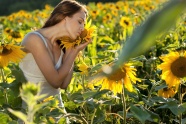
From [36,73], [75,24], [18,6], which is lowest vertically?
[18,6]

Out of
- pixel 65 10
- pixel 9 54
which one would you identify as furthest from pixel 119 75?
pixel 65 10

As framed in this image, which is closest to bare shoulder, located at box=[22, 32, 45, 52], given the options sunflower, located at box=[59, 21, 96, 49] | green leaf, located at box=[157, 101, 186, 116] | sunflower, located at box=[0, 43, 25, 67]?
sunflower, located at box=[59, 21, 96, 49]

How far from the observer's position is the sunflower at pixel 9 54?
1.92m

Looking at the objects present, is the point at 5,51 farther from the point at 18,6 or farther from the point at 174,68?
the point at 18,6

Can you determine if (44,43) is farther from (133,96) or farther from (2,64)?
(133,96)

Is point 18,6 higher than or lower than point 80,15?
lower

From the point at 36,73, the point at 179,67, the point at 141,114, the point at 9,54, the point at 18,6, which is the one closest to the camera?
the point at 141,114

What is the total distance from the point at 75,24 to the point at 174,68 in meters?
0.63

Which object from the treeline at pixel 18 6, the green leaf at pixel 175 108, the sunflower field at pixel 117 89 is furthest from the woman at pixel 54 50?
the treeline at pixel 18 6

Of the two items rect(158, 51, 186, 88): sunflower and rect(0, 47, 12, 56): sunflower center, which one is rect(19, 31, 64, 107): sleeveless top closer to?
rect(0, 47, 12, 56): sunflower center

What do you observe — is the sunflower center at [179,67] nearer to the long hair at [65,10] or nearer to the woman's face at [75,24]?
the woman's face at [75,24]

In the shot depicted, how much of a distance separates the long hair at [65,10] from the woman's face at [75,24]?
3cm

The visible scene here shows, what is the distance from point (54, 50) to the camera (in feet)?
7.70

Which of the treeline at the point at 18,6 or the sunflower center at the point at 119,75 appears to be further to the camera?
the treeline at the point at 18,6
